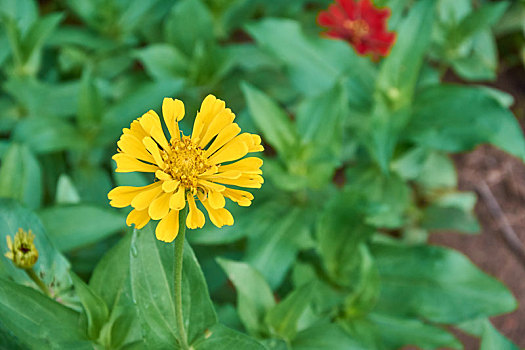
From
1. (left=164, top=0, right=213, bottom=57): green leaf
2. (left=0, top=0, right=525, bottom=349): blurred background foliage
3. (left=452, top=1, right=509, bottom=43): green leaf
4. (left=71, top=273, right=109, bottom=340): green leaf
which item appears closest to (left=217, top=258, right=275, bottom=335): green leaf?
(left=0, top=0, right=525, bottom=349): blurred background foliage

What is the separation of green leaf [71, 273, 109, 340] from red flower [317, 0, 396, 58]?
930 millimetres

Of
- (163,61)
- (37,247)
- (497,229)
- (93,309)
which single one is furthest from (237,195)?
(497,229)

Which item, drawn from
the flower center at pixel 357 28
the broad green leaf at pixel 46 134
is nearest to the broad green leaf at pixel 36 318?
the broad green leaf at pixel 46 134

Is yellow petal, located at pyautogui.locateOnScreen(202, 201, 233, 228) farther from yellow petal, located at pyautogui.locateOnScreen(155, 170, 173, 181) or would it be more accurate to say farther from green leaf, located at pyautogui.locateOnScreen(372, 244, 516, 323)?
green leaf, located at pyautogui.locateOnScreen(372, 244, 516, 323)

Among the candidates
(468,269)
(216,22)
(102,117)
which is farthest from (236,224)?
(216,22)

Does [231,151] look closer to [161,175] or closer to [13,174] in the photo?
[161,175]

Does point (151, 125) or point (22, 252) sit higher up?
point (151, 125)

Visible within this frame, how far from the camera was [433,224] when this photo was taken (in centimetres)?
168

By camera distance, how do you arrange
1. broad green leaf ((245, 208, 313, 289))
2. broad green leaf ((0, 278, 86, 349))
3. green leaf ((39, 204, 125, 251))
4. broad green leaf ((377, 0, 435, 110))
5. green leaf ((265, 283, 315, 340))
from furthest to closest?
broad green leaf ((377, 0, 435, 110)) < broad green leaf ((245, 208, 313, 289)) < green leaf ((39, 204, 125, 251)) < green leaf ((265, 283, 315, 340)) < broad green leaf ((0, 278, 86, 349))

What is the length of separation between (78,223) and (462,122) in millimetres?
947

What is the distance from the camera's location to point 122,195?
2.00ft

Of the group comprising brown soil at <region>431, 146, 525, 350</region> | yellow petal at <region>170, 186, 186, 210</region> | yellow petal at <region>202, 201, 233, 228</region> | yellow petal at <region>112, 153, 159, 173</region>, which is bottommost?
brown soil at <region>431, 146, 525, 350</region>

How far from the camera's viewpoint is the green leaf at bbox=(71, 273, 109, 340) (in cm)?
80

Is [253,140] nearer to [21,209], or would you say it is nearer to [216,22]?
[21,209]
